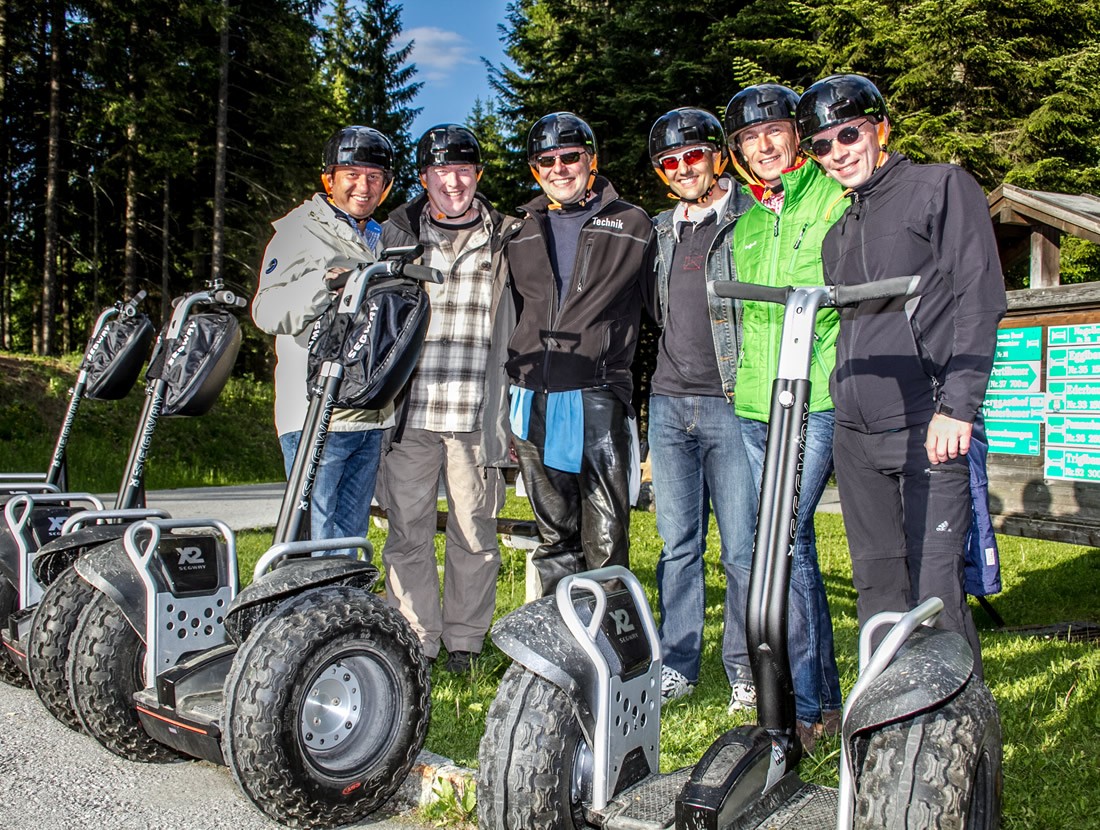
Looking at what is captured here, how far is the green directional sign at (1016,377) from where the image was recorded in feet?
23.1

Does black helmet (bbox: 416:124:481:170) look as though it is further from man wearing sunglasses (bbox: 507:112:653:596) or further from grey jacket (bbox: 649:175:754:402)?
grey jacket (bbox: 649:175:754:402)

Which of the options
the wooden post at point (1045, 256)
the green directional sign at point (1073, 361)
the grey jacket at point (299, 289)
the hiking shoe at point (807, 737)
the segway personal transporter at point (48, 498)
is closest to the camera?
the hiking shoe at point (807, 737)

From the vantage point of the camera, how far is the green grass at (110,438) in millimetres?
16109

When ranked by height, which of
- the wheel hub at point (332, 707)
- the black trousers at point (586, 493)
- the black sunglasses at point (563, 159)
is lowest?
the wheel hub at point (332, 707)

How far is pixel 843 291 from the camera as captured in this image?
8.48 feet

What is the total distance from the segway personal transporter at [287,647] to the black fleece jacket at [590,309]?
34.9 inches

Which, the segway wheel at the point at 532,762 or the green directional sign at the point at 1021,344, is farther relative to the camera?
the green directional sign at the point at 1021,344

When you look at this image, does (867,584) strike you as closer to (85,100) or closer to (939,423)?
(939,423)

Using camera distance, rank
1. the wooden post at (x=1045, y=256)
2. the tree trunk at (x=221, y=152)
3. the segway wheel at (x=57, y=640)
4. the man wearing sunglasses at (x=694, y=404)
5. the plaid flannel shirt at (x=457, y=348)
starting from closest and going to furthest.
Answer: the segway wheel at (x=57, y=640), the man wearing sunglasses at (x=694, y=404), the plaid flannel shirt at (x=457, y=348), the wooden post at (x=1045, y=256), the tree trunk at (x=221, y=152)

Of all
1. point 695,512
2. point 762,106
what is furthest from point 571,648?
point 762,106

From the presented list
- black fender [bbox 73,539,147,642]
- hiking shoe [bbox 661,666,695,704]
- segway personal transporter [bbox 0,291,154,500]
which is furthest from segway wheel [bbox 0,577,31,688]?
hiking shoe [bbox 661,666,695,704]

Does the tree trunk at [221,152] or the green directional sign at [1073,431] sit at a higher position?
the tree trunk at [221,152]

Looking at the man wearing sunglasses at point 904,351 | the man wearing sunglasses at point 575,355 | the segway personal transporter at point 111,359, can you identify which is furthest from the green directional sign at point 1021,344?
the segway personal transporter at point 111,359

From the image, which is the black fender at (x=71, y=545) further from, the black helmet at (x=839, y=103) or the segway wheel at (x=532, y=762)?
the black helmet at (x=839, y=103)
